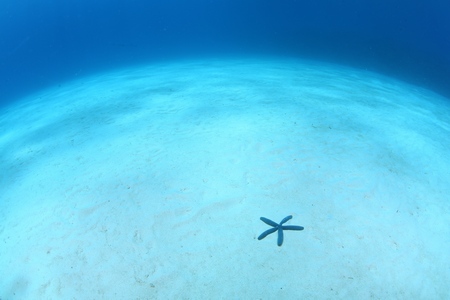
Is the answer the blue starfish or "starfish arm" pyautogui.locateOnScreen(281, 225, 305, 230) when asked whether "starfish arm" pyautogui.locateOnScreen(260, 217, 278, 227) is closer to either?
the blue starfish

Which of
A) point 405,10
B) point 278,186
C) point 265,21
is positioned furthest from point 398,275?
point 265,21

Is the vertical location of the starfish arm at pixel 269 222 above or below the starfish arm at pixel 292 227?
above

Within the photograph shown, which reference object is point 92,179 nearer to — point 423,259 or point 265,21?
point 423,259

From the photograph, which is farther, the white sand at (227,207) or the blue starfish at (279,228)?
the blue starfish at (279,228)

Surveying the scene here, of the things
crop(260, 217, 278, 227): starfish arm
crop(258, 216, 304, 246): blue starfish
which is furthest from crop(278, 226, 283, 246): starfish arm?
crop(260, 217, 278, 227): starfish arm

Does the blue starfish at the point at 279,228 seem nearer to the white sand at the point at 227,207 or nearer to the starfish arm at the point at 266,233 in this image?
the starfish arm at the point at 266,233

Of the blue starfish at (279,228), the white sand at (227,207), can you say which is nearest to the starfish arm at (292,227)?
the blue starfish at (279,228)

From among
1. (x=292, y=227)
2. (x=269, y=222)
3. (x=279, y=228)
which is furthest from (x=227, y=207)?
(x=292, y=227)

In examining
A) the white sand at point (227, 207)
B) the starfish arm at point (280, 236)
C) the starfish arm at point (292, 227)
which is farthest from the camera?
the starfish arm at point (292, 227)

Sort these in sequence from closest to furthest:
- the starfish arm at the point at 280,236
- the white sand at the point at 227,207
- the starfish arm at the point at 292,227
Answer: the white sand at the point at 227,207 < the starfish arm at the point at 280,236 < the starfish arm at the point at 292,227
